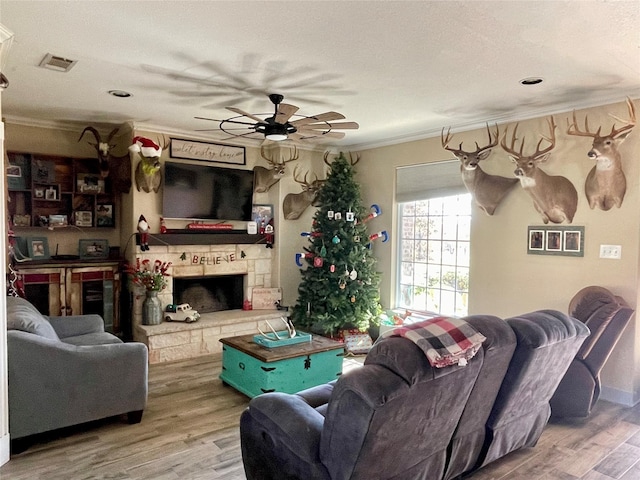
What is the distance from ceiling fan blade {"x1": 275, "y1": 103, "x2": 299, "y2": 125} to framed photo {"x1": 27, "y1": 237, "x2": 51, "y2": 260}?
321 cm

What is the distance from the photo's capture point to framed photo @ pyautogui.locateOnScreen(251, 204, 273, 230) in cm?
602

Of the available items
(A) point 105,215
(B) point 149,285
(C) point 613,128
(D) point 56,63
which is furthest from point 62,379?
(C) point 613,128

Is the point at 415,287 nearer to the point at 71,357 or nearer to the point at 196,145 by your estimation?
the point at 196,145

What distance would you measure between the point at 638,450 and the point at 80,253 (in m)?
5.60

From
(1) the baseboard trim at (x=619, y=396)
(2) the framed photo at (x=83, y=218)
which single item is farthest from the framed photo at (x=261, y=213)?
(1) the baseboard trim at (x=619, y=396)

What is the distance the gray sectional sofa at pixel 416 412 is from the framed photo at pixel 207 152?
3.82 metres

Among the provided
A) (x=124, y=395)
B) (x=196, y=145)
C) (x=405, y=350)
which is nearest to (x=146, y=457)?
(x=124, y=395)

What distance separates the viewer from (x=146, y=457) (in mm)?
2832

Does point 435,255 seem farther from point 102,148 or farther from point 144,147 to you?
point 102,148

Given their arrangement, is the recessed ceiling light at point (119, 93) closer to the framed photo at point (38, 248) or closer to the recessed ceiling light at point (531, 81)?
the framed photo at point (38, 248)

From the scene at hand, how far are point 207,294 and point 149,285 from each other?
3.18 ft

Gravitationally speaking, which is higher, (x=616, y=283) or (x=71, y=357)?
(x=616, y=283)

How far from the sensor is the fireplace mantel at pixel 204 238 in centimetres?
519

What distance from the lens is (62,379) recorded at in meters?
2.96
